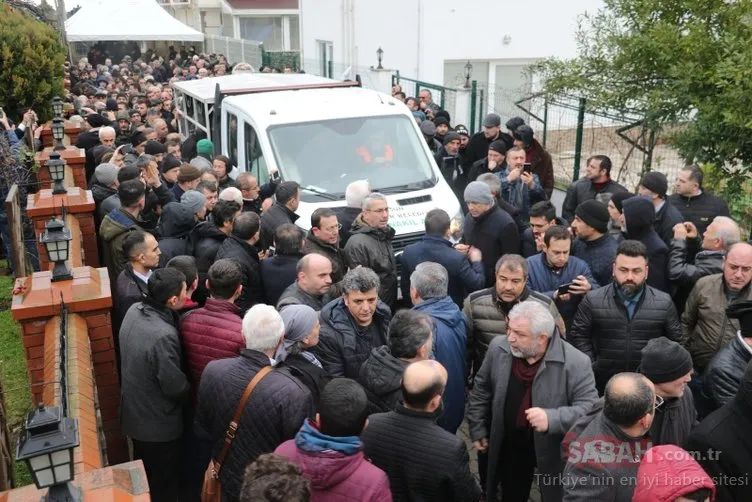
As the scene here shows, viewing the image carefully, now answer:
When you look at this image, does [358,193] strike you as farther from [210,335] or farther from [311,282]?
[210,335]

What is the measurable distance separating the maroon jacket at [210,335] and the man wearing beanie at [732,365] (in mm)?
2684

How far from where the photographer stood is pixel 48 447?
2.61 meters

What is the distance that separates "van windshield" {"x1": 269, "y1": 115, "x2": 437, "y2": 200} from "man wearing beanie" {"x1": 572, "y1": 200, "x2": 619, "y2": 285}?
9.71 ft

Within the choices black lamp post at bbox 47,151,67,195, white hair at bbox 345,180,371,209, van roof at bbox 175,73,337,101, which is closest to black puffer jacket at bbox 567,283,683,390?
white hair at bbox 345,180,371,209

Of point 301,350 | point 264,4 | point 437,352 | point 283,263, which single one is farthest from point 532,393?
point 264,4

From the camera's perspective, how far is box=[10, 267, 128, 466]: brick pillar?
4.67 metres

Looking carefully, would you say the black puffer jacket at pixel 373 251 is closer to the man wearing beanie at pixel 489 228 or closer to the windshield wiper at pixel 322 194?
the man wearing beanie at pixel 489 228

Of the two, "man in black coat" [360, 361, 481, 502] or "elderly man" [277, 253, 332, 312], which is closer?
"man in black coat" [360, 361, 481, 502]

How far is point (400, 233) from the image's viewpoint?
24.8 feet

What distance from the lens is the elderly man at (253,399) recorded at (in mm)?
3668

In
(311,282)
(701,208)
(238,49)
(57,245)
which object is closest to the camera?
(57,245)

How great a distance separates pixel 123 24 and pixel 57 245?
27131 mm

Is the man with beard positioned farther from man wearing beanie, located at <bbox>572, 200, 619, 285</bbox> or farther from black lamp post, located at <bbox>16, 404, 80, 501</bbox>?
black lamp post, located at <bbox>16, 404, 80, 501</bbox>

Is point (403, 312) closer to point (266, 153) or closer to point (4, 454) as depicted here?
point (4, 454)
